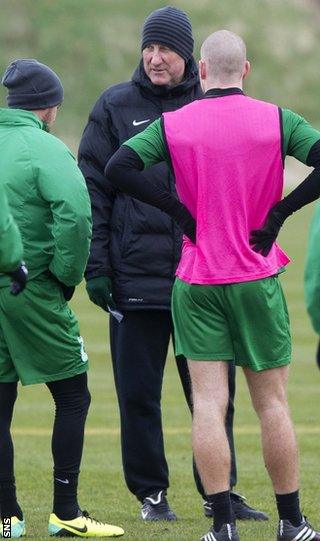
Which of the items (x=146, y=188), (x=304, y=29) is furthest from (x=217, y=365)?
(x=304, y=29)

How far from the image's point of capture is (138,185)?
6.36 metres

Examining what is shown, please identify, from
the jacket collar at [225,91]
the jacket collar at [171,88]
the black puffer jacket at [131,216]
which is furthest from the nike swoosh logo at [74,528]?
the jacket collar at [171,88]

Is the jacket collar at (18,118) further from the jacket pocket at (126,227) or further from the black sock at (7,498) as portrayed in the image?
the black sock at (7,498)

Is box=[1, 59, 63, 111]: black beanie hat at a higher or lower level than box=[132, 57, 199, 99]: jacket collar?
higher

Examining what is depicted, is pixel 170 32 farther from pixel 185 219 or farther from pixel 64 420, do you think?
pixel 64 420

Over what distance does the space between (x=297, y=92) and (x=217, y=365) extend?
251 ft

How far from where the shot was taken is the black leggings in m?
6.65

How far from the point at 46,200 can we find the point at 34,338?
573 mm

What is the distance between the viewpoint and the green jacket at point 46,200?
6422 millimetres

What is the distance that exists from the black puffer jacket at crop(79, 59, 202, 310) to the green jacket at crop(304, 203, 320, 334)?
183 centimetres

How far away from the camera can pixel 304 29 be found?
8581 cm

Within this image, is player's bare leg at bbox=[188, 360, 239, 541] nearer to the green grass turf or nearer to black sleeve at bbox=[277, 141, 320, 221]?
the green grass turf

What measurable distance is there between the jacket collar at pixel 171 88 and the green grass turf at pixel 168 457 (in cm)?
197

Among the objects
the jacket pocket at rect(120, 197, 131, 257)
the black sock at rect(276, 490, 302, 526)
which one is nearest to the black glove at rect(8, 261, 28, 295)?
the black sock at rect(276, 490, 302, 526)
